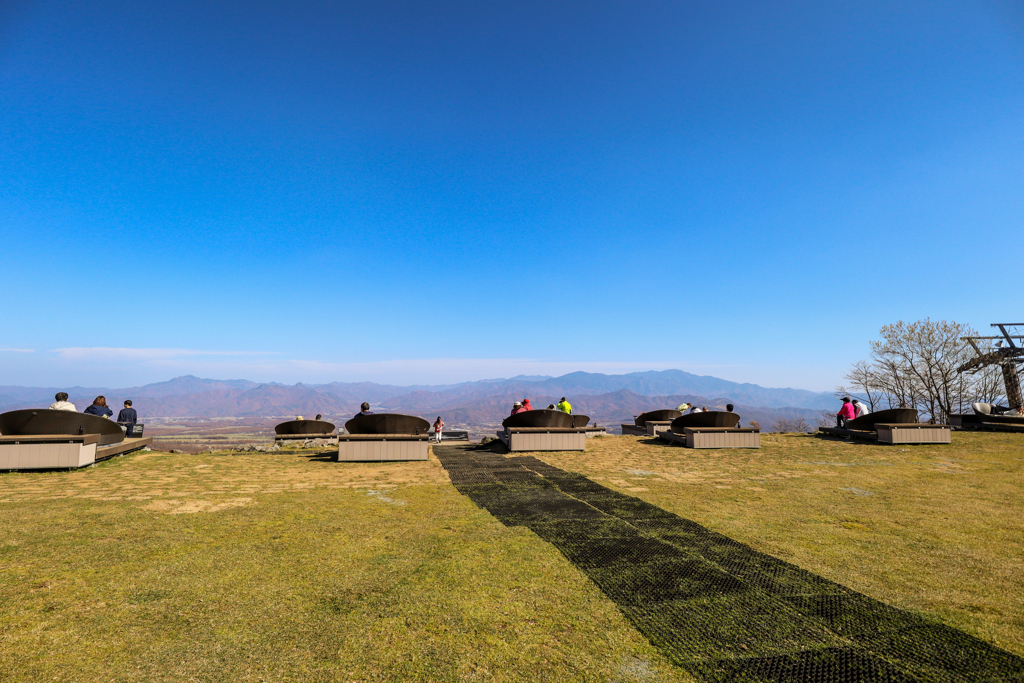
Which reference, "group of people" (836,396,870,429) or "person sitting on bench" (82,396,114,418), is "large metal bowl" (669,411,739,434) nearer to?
"group of people" (836,396,870,429)

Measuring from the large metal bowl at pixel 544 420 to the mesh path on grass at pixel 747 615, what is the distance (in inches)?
333

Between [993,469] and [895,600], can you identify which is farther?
Answer: [993,469]

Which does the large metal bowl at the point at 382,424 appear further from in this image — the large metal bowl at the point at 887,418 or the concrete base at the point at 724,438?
the large metal bowl at the point at 887,418

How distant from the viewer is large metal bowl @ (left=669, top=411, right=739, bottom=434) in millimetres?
15516

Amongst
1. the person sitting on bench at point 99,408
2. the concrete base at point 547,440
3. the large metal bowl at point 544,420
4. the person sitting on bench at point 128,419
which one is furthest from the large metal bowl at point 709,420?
the person sitting on bench at point 128,419

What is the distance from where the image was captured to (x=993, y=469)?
1110 centimetres

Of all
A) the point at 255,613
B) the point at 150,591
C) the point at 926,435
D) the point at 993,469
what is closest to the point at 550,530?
the point at 255,613

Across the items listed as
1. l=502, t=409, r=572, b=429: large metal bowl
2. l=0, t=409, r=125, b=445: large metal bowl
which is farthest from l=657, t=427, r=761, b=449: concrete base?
l=0, t=409, r=125, b=445: large metal bowl

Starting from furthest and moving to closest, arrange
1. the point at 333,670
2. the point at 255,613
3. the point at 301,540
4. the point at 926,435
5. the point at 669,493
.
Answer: the point at 926,435 → the point at 669,493 → the point at 301,540 → the point at 255,613 → the point at 333,670

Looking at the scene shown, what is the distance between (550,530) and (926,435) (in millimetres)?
16921

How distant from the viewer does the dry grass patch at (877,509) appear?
13.7 ft

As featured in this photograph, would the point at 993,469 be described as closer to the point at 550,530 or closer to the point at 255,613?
the point at 550,530

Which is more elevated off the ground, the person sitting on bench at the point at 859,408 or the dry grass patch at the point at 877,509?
the person sitting on bench at the point at 859,408

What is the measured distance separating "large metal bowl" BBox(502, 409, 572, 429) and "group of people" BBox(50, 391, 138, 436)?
36.6 feet
